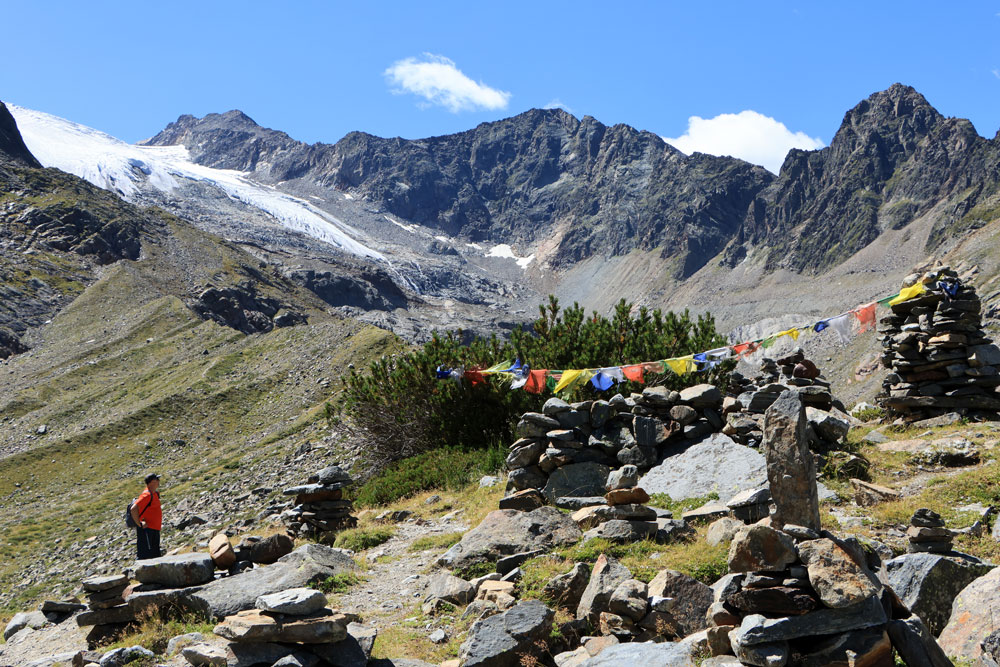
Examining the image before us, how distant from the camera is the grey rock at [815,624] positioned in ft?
19.3

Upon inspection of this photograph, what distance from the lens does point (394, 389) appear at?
2384 cm

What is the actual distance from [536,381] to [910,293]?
9370mm

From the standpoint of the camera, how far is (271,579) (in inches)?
405

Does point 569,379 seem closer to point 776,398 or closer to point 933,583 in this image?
point 776,398

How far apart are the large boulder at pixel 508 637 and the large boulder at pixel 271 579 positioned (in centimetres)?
364

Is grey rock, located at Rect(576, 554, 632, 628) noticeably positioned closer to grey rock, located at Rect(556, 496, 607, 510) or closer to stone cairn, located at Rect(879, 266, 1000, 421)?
grey rock, located at Rect(556, 496, 607, 510)

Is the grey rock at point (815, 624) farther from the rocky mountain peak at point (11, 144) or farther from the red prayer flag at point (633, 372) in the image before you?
the rocky mountain peak at point (11, 144)

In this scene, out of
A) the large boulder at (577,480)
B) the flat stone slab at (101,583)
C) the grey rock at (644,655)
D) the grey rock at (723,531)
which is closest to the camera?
the grey rock at (644,655)

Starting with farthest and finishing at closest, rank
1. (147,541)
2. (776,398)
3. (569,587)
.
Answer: (147,541)
(776,398)
(569,587)

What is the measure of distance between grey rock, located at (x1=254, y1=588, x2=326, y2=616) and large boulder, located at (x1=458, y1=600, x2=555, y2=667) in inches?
60.3

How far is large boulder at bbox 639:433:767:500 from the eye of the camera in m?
12.6

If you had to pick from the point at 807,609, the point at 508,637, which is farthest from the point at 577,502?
the point at 807,609

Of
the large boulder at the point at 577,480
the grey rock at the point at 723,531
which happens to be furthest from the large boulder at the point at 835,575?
the large boulder at the point at 577,480

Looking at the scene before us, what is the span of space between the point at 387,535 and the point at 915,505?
882 cm
